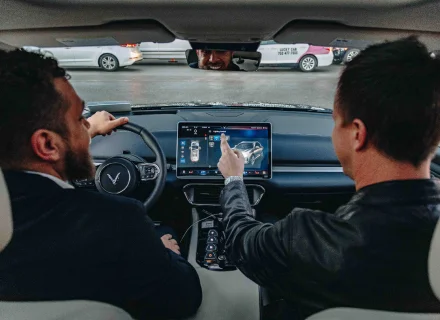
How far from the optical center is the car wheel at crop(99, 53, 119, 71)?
1056 cm

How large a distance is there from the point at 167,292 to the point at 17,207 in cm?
67

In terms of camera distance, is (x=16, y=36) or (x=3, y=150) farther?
(x=16, y=36)

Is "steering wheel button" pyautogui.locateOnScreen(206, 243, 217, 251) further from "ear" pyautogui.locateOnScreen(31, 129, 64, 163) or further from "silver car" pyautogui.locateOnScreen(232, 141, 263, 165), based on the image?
"ear" pyautogui.locateOnScreen(31, 129, 64, 163)

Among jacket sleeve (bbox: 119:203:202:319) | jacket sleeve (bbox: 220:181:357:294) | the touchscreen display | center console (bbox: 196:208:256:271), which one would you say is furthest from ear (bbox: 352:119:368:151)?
the touchscreen display

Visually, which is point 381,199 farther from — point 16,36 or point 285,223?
point 16,36

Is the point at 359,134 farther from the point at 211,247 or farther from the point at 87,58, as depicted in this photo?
the point at 87,58

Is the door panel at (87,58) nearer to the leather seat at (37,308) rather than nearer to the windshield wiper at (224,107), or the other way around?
the windshield wiper at (224,107)

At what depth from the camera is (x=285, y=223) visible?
1.52 metres

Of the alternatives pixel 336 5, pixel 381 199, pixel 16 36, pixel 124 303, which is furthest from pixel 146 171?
pixel 381 199

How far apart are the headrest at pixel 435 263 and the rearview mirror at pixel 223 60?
52.1 inches

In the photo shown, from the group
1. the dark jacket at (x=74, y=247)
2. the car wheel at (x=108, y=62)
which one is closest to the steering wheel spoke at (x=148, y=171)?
the dark jacket at (x=74, y=247)

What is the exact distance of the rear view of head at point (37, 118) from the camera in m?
1.41

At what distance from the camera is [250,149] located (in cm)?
300

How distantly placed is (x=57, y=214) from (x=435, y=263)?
1.09 m
